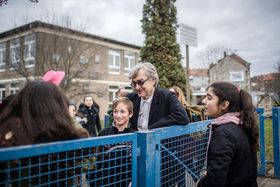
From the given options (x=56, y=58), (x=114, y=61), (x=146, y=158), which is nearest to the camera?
(x=146, y=158)

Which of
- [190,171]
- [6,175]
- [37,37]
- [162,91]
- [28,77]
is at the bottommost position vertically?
[190,171]

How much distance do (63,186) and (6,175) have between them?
0.35 m

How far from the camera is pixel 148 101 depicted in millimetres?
3092

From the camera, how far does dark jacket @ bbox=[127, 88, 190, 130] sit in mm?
2687

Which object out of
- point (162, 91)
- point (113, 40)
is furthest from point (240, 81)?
point (162, 91)

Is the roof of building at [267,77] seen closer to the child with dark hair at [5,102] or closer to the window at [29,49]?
the window at [29,49]

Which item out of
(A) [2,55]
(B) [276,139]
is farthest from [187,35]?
(A) [2,55]

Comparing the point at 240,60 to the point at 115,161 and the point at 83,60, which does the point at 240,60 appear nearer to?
the point at 83,60

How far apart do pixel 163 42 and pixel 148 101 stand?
9.48 meters

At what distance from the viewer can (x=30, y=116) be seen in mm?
1424

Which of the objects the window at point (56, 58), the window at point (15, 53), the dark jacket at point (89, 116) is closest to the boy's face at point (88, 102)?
the dark jacket at point (89, 116)

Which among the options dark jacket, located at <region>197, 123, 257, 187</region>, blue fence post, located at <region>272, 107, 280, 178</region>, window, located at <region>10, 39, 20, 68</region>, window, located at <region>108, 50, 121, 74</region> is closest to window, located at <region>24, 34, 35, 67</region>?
window, located at <region>10, 39, 20, 68</region>

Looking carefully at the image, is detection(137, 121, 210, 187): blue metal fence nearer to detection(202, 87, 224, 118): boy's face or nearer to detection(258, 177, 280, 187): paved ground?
detection(202, 87, 224, 118): boy's face

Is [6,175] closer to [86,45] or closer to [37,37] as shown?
[37,37]
